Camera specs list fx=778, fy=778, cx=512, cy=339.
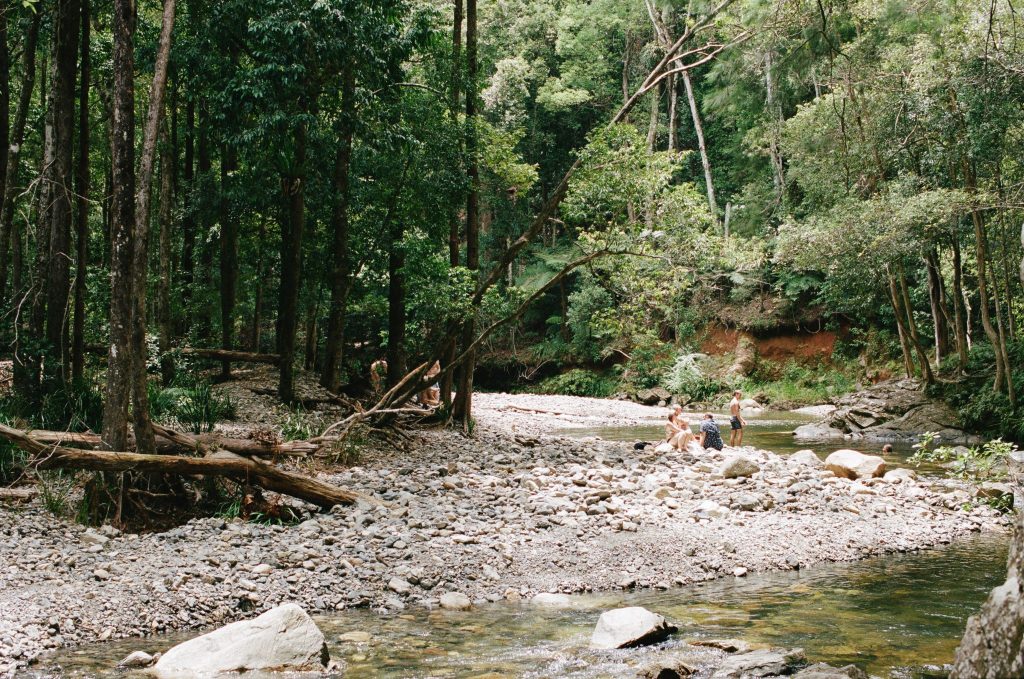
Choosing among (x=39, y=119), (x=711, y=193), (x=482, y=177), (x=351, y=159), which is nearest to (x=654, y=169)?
(x=482, y=177)

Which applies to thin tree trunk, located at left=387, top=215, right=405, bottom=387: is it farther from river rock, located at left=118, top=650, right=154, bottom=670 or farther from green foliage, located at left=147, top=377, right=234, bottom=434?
river rock, located at left=118, top=650, right=154, bottom=670

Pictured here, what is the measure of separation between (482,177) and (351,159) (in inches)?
107

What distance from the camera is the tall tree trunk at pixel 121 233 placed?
25.9ft

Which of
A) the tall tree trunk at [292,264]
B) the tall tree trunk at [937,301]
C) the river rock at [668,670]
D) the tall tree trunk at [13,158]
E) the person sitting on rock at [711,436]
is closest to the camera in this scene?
the river rock at [668,670]

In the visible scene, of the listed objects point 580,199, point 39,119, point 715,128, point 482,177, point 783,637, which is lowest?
point 783,637

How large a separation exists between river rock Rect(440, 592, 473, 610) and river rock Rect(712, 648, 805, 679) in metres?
2.42

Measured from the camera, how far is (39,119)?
17625 mm

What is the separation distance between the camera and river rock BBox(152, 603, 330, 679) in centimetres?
514

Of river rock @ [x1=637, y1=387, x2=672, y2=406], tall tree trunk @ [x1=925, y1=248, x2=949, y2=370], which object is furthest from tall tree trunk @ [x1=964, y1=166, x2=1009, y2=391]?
river rock @ [x1=637, y1=387, x2=672, y2=406]

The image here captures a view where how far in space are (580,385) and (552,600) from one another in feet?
95.6

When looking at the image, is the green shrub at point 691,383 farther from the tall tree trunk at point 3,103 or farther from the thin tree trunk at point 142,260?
the thin tree trunk at point 142,260

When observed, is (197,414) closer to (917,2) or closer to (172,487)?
(172,487)

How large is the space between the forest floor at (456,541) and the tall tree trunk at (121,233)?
1.22 metres

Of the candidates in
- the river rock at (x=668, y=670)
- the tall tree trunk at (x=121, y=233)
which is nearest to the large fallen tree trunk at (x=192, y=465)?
the tall tree trunk at (x=121, y=233)
